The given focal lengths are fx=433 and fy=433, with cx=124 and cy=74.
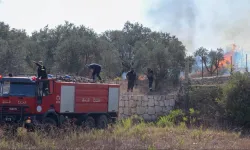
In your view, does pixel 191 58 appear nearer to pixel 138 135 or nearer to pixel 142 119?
pixel 142 119

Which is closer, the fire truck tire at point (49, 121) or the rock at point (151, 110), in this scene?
the fire truck tire at point (49, 121)

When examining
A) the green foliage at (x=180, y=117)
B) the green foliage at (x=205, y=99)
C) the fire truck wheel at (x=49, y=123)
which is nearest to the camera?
the fire truck wheel at (x=49, y=123)

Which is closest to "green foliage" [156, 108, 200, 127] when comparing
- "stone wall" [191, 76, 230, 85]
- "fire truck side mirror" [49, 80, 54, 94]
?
"stone wall" [191, 76, 230, 85]

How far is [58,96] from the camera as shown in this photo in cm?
1778

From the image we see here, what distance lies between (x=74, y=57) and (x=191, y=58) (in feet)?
37.9

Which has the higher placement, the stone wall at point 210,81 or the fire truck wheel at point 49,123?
the stone wall at point 210,81

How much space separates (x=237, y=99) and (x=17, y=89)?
429 inches

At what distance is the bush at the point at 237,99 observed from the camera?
2142 centimetres

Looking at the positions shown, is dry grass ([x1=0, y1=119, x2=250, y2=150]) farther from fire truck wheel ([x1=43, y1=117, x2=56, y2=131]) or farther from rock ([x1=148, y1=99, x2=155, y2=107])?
rock ([x1=148, y1=99, x2=155, y2=107])

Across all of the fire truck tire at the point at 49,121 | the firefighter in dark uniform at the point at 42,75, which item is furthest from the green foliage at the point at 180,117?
the firefighter in dark uniform at the point at 42,75

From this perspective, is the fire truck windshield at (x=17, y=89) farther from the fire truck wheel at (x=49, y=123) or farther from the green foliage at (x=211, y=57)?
the green foliage at (x=211, y=57)

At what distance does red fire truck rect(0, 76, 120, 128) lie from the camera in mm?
16578

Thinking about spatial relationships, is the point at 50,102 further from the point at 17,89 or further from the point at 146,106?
the point at 146,106

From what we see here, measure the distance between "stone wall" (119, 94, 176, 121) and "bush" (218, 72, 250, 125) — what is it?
3647 mm
